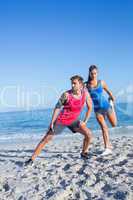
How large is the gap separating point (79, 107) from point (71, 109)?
15 centimetres

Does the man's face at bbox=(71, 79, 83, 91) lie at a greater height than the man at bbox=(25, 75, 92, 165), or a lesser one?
greater

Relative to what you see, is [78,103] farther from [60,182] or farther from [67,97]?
[60,182]

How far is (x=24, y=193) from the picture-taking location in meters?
5.14

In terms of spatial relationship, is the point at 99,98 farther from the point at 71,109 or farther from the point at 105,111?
the point at 71,109

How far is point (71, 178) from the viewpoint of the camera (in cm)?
555

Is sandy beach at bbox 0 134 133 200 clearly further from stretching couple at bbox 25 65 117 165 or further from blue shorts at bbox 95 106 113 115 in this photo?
blue shorts at bbox 95 106 113 115

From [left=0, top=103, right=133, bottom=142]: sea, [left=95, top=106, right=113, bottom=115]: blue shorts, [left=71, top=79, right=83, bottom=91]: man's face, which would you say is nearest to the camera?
[left=71, top=79, right=83, bottom=91]: man's face

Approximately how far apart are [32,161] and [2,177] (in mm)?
802

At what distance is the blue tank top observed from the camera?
676cm

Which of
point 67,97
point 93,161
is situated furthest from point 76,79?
point 93,161

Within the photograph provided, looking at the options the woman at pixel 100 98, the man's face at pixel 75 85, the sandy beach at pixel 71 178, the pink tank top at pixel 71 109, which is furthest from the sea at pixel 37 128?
the man's face at pixel 75 85

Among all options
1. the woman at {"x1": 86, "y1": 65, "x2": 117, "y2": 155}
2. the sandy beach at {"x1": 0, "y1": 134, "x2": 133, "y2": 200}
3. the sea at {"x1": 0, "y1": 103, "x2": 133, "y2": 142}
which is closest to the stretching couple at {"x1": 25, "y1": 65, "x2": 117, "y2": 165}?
the woman at {"x1": 86, "y1": 65, "x2": 117, "y2": 155}

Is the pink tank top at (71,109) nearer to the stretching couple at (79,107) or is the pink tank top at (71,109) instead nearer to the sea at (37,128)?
the stretching couple at (79,107)

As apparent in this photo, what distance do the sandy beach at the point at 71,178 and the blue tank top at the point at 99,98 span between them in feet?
3.13
